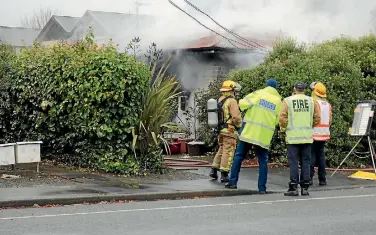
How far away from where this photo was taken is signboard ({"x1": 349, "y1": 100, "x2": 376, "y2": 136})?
1455 centimetres

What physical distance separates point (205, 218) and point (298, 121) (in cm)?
323

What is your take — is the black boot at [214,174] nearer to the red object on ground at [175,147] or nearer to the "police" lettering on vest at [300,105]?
the "police" lettering on vest at [300,105]

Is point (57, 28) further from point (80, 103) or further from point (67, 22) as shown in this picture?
point (80, 103)

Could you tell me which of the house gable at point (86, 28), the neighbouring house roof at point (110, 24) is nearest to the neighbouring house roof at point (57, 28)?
the house gable at point (86, 28)

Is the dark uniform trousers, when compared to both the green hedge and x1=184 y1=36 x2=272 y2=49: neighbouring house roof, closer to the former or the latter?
the green hedge

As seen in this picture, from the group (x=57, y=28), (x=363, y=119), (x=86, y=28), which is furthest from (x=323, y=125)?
(x=57, y=28)

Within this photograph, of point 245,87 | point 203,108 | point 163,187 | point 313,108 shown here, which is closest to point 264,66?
point 245,87

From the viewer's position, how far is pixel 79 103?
13.4 meters

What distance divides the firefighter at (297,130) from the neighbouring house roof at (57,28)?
19.9 meters

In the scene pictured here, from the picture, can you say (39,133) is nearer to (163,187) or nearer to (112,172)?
(112,172)

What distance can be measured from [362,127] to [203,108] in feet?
15.2

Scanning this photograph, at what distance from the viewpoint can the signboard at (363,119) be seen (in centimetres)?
1455

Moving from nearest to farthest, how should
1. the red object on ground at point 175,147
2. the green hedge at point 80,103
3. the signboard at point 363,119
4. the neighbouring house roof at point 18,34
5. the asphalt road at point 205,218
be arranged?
the asphalt road at point 205,218
the green hedge at point 80,103
the signboard at point 363,119
the red object on ground at point 175,147
the neighbouring house roof at point 18,34

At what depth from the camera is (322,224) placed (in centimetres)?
885
